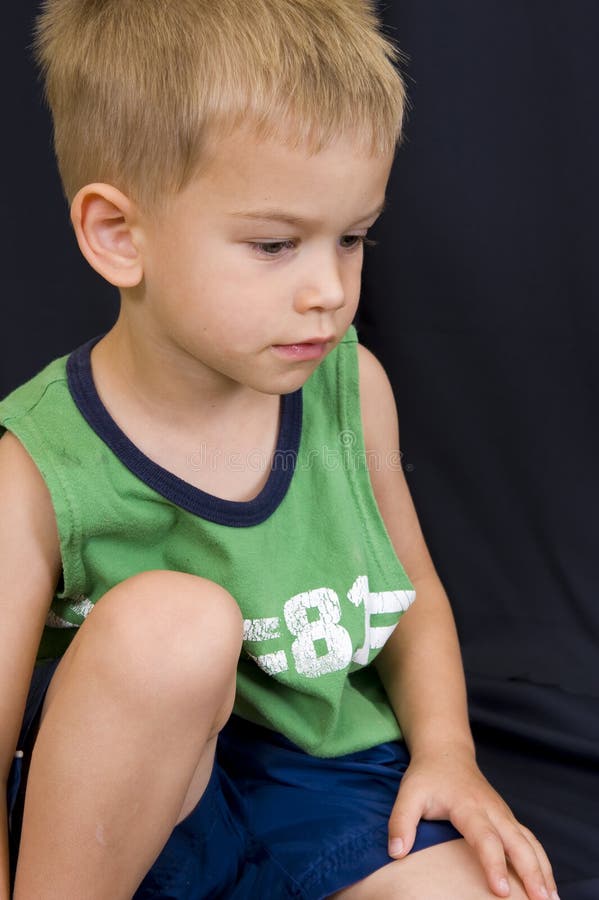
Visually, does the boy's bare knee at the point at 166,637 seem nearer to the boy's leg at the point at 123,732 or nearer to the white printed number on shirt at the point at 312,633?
the boy's leg at the point at 123,732

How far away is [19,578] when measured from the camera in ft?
3.34

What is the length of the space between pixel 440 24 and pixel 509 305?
1.16ft

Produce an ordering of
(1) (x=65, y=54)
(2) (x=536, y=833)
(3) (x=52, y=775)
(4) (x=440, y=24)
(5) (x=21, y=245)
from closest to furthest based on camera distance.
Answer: (3) (x=52, y=775) < (1) (x=65, y=54) < (2) (x=536, y=833) < (4) (x=440, y=24) < (5) (x=21, y=245)

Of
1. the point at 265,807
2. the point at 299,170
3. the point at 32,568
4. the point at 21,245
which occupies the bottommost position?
the point at 265,807

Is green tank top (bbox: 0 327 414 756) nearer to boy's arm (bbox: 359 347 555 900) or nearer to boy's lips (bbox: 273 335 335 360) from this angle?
boy's arm (bbox: 359 347 555 900)

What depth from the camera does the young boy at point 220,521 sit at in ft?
3.08

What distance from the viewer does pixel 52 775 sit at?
0.93m

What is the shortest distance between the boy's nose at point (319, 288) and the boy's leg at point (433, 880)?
1.51 ft

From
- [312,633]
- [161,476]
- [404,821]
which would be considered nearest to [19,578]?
[161,476]

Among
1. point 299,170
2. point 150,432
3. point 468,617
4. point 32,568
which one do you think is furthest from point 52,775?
point 468,617

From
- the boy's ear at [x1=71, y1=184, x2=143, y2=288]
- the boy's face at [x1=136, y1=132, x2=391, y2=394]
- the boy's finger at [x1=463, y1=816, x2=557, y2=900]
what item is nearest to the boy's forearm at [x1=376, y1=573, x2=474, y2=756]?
the boy's finger at [x1=463, y1=816, x2=557, y2=900]

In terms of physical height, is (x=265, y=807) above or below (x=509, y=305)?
below

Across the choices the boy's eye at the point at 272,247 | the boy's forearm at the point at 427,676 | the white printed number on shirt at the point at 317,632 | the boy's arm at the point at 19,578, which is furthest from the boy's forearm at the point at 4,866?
the boy's eye at the point at 272,247

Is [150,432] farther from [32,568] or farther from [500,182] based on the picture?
[500,182]
